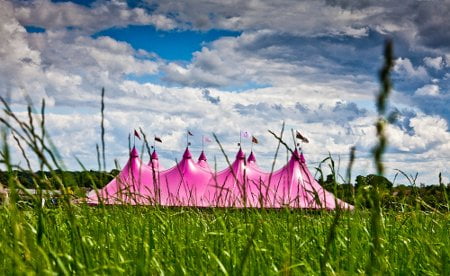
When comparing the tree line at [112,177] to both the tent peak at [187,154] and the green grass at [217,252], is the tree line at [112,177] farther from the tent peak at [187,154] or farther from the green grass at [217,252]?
the tent peak at [187,154]

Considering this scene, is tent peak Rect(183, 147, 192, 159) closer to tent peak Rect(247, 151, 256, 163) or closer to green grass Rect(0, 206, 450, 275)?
tent peak Rect(247, 151, 256, 163)

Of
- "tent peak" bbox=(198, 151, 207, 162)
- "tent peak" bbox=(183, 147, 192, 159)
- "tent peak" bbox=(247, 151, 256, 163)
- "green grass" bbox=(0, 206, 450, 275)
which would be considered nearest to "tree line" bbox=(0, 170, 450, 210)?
"green grass" bbox=(0, 206, 450, 275)

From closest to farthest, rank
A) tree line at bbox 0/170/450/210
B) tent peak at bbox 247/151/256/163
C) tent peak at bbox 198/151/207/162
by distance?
1. tree line at bbox 0/170/450/210
2. tent peak at bbox 247/151/256/163
3. tent peak at bbox 198/151/207/162

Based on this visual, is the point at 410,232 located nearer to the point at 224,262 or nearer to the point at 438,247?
the point at 438,247

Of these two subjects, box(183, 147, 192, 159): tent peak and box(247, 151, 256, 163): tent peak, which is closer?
box(183, 147, 192, 159): tent peak

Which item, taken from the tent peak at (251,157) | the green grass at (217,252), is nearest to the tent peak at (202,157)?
the tent peak at (251,157)

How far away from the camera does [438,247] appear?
4129 mm

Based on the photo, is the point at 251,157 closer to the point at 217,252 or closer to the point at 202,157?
the point at 202,157

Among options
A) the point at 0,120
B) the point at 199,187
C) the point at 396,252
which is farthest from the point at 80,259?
the point at 199,187

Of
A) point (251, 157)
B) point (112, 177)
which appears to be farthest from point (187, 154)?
point (112, 177)

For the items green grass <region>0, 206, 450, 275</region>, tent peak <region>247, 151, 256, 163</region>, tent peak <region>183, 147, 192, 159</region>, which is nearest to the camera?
green grass <region>0, 206, 450, 275</region>

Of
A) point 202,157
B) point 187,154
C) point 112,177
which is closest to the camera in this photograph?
point 112,177

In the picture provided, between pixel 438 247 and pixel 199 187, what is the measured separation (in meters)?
11.8

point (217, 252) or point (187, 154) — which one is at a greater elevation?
point (187, 154)
